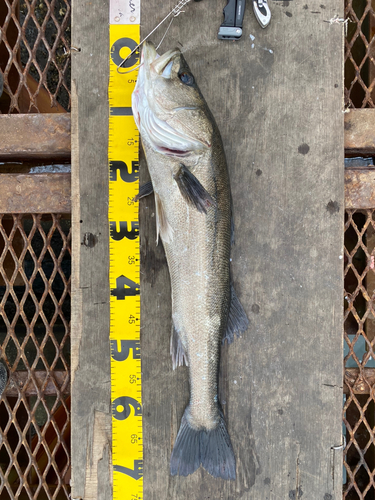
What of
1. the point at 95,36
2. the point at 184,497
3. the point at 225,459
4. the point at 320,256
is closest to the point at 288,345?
the point at 320,256

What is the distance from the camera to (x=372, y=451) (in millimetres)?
2373

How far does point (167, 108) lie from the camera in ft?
5.43

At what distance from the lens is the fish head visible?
5.42ft

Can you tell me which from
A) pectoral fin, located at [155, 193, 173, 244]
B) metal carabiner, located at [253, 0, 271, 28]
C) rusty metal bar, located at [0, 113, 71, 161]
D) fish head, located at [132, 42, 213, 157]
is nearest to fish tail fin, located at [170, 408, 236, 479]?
pectoral fin, located at [155, 193, 173, 244]

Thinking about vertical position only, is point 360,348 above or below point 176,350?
below

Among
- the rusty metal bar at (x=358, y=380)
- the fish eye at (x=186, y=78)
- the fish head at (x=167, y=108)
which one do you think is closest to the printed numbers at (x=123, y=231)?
the fish head at (x=167, y=108)

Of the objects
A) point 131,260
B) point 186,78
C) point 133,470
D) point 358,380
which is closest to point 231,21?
point 186,78

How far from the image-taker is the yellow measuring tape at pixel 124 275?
6.38 ft

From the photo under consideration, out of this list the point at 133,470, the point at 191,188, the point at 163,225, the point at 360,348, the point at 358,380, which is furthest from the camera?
the point at 360,348

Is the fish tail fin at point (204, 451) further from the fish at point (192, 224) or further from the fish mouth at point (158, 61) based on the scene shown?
the fish mouth at point (158, 61)

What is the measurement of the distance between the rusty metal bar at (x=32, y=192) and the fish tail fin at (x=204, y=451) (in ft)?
4.94

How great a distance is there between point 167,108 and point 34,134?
2.92 ft

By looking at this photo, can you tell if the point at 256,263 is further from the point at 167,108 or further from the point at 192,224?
the point at 167,108

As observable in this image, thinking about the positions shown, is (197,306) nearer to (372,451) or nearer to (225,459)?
(225,459)
